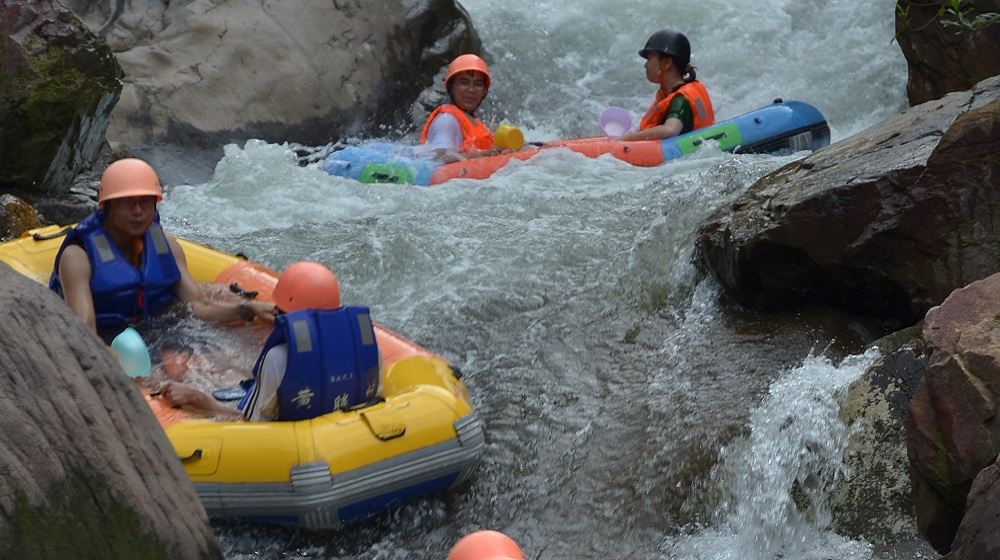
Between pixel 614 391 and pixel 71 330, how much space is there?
286 centimetres

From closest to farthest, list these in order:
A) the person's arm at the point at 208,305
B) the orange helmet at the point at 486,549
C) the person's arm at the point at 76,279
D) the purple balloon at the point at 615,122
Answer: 1. the orange helmet at the point at 486,549
2. the person's arm at the point at 76,279
3. the person's arm at the point at 208,305
4. the purple balloon at the point at 615,122

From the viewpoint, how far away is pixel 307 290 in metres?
5.25

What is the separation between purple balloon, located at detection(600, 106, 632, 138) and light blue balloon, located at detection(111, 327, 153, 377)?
17.4ft

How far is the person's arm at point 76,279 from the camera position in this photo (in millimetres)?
5762

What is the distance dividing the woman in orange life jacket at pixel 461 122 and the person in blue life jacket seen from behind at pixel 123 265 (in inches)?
144

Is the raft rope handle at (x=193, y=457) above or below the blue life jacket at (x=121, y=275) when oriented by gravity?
below

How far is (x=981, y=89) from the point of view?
584 centimetres

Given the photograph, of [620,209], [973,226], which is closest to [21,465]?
[973,226]

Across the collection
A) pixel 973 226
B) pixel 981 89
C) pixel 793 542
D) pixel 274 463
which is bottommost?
pixel 793 542

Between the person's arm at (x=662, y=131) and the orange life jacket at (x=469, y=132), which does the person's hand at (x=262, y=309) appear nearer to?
the orange life jacket at (x=469, y=132)

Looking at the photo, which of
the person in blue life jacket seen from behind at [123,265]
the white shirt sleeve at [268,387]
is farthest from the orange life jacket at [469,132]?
the white shirt sleeve at [268,387]

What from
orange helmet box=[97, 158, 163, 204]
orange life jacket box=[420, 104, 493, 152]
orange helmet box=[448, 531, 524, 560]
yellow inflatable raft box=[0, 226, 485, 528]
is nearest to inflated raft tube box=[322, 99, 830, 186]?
orange life jacket box=[420, 104, 493, 152]

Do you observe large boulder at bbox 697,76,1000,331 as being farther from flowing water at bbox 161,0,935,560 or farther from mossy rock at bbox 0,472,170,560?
mossy rock at bbox 0,472,170,560

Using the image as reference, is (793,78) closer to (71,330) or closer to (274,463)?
(274,463)
